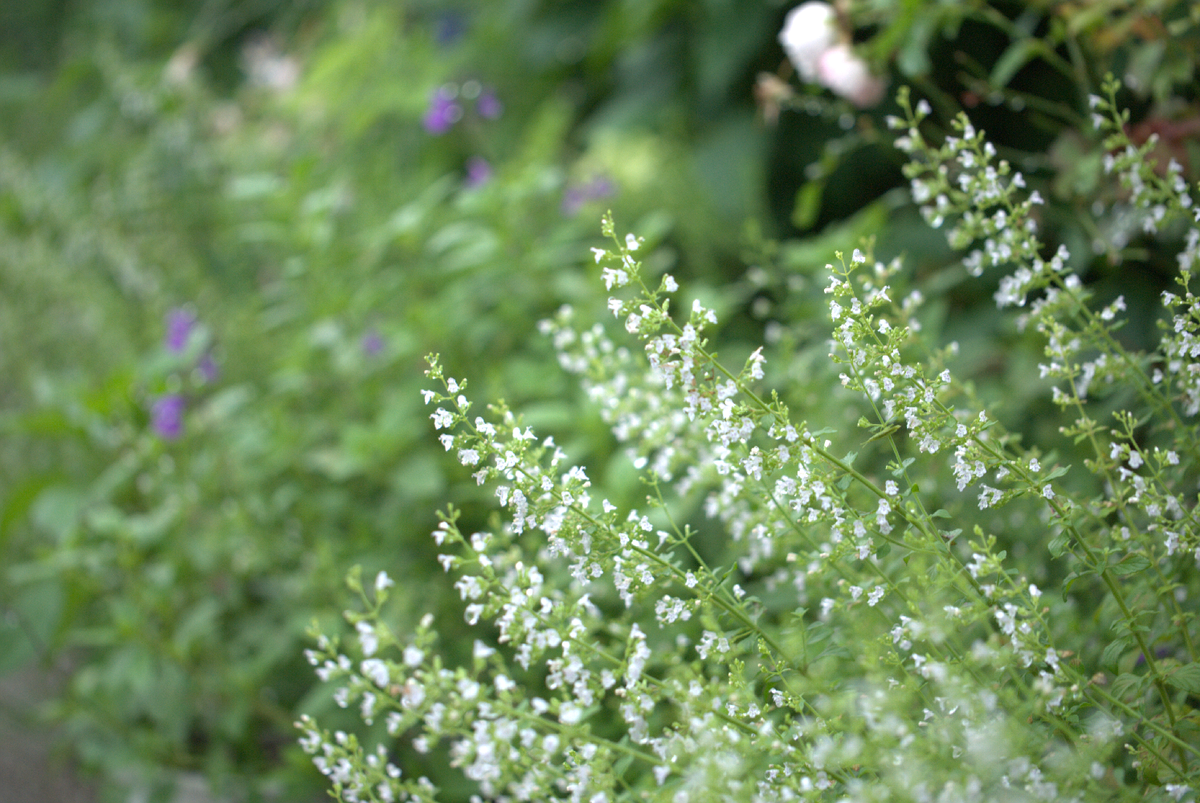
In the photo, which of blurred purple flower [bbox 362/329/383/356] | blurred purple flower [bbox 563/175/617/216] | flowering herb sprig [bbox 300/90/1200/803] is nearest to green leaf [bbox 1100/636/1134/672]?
flowering herb sprig [bbox 300/90/1200/803]

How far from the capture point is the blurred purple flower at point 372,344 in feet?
5.55

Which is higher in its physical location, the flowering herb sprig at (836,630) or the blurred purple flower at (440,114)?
the blurred purple flower at (440,114)

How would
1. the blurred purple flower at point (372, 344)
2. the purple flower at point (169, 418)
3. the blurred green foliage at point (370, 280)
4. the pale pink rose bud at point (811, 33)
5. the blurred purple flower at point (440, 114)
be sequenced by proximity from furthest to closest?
1. the blurred purple flower at point (440, 114)
2. the blurred purple flower at point (372, 344)
3. the purple flower at point (169, 418)
4. the blurred green foliage at point (370, 280)
5. the pale pink rose bud at point (811, 33)

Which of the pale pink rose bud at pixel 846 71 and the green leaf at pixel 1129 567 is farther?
the pale pink rose bud at pixel 846 71

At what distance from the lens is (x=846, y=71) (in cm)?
124

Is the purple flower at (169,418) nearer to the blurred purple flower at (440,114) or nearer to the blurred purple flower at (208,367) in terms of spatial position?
the blurred purple flower at (208,367)

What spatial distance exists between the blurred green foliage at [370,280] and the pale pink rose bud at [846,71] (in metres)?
0.03

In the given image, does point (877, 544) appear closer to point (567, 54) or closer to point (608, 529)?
point (608, 529)

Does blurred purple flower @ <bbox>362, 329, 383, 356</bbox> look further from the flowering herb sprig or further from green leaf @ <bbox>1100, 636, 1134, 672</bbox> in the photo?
green leaf @ <bbox>1100, 636, 1134, 672</bbox>

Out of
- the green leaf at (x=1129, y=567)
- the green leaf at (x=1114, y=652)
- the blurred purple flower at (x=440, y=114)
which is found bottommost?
the green leaf at (x=1114, y=652)

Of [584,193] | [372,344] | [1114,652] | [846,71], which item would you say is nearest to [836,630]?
[1114,652]

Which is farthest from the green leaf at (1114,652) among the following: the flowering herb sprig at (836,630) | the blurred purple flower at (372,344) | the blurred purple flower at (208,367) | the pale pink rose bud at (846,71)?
the blurred purple flower at (208,367)

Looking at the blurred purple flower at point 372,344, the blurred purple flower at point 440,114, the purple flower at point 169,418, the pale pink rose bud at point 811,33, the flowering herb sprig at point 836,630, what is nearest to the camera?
the flowering herb sprig at point 836,630

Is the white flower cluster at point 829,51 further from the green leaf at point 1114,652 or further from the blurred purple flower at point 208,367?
the blurred purple flower at point 208,367
